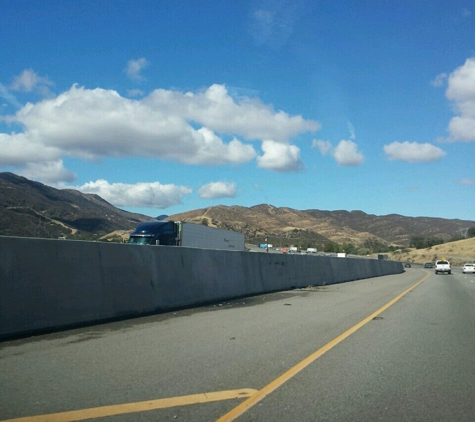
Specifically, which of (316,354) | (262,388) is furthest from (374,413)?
(316,354)

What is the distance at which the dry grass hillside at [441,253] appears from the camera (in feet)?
403

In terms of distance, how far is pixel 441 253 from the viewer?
128 m

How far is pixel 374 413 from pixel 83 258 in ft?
23.6

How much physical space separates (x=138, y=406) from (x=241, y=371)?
199cm

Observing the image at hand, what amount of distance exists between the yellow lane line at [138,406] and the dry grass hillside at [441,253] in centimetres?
11853

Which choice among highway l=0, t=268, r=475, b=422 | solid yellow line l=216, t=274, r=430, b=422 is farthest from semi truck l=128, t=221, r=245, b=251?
solid yellow line l=216, t=274, r=430, b=422

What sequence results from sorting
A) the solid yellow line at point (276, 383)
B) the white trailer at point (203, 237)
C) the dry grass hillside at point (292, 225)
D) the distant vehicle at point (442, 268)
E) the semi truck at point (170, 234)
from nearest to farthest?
the solid yellow line at point (276, 383) → the semi truck at point (170, 234) → the white trailer at point (203, 237) → the distant vehicle at point (442, 268) → the dry grass hillside at point (292, 225)

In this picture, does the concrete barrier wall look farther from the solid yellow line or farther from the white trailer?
the white trailer

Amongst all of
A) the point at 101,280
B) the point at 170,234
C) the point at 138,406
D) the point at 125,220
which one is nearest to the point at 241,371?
the point at 138,406

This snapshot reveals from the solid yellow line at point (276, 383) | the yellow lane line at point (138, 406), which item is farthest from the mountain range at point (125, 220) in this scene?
the solid yellow line at point (276, 383)

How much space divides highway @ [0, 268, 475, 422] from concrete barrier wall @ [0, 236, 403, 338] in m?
0.43

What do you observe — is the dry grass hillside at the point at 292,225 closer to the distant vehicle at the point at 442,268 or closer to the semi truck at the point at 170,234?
the distant vehicle at the point at 442,268

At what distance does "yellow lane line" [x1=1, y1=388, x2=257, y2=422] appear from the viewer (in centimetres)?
543

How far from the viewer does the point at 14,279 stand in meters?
9.45
